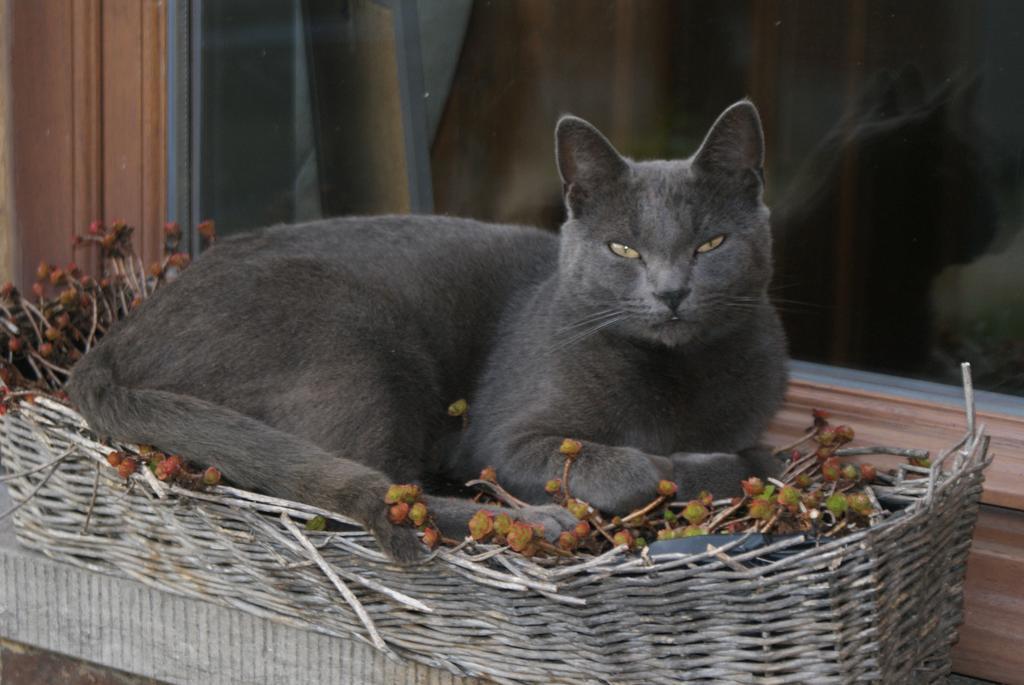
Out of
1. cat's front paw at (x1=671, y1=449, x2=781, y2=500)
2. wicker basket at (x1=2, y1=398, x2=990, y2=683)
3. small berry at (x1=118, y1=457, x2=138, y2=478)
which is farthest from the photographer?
cat's front paw at (x1=671, y1=449, x2=781, y2=500)

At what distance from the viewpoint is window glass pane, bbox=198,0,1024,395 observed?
5.76ft

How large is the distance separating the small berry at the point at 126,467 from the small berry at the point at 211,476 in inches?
4.0

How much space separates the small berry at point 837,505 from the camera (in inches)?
49.7

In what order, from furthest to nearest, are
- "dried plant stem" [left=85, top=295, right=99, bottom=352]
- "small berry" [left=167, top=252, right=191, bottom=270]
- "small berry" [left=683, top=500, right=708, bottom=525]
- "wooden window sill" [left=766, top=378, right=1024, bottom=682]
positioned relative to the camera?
"small berry" [left=167, top=252, right=191, bottom=270], "dried plant stem" [left=85, top=295, right=99, bottom=352], "wooden window sill" [left=766, top=378, right=1024, bottom=682], "small berry" [left=683, top=500, right=708, bottom=525]

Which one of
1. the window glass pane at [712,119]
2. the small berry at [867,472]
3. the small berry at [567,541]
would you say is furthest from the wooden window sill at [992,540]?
the small berry at [567,541]

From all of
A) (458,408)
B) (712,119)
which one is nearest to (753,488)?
(458,408)

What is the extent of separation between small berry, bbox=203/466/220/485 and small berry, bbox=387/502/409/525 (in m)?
0.25

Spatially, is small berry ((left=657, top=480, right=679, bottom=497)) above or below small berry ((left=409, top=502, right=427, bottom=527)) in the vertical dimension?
below

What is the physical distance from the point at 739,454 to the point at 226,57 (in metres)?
1.35

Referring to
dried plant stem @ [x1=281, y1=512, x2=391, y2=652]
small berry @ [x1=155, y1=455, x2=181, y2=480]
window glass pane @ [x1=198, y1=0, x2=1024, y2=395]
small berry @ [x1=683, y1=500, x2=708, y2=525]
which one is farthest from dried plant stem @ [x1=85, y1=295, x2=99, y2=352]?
small berry @ [x1=683, y1=500, x2=708, y2=525]

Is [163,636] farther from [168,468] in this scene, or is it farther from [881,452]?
[881,452]

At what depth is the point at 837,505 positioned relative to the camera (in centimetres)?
126

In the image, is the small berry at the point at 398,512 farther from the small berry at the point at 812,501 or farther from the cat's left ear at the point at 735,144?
the cat's left ear at the point at 735,144

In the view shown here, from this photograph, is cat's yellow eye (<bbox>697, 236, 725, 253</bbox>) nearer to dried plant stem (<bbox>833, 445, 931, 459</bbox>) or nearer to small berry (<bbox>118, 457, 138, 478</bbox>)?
dried plant stem (<bbox>833, 445, 931, 459</bbox>)
